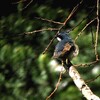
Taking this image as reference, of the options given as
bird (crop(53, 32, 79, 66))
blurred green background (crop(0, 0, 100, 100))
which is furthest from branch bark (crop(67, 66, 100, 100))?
blurred green background (crop(0, 0, 100, 100))

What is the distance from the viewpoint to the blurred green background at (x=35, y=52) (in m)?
3.08

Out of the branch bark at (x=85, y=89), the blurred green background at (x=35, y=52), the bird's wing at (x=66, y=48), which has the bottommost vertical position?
the branch bark at (x=85, y=89)

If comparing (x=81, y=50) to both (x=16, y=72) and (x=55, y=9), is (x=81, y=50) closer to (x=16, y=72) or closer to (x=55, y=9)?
(x=55, y=9)

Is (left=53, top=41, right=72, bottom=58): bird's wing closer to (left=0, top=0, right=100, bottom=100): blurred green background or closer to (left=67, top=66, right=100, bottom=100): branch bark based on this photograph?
(left=67, top=66, right=100, bottom=100): branch bark

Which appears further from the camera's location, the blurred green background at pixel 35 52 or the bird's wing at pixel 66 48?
the blurred green background at pixel 35 52

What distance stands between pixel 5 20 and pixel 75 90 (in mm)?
1020

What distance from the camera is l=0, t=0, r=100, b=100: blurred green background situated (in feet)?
10.1

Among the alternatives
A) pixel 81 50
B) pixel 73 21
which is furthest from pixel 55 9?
pixel 81 50

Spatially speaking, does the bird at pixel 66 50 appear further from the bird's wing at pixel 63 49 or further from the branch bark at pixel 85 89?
the branch bark at pixel 85 89

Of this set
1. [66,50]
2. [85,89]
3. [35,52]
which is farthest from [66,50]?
[35,52]

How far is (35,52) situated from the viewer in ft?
→ 10.5

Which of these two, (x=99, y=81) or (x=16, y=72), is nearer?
(x=99, y=81)

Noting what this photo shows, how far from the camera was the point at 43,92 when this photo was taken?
3.12 meters

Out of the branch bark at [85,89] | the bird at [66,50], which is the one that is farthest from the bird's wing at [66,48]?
the branch bark at [85,89]
